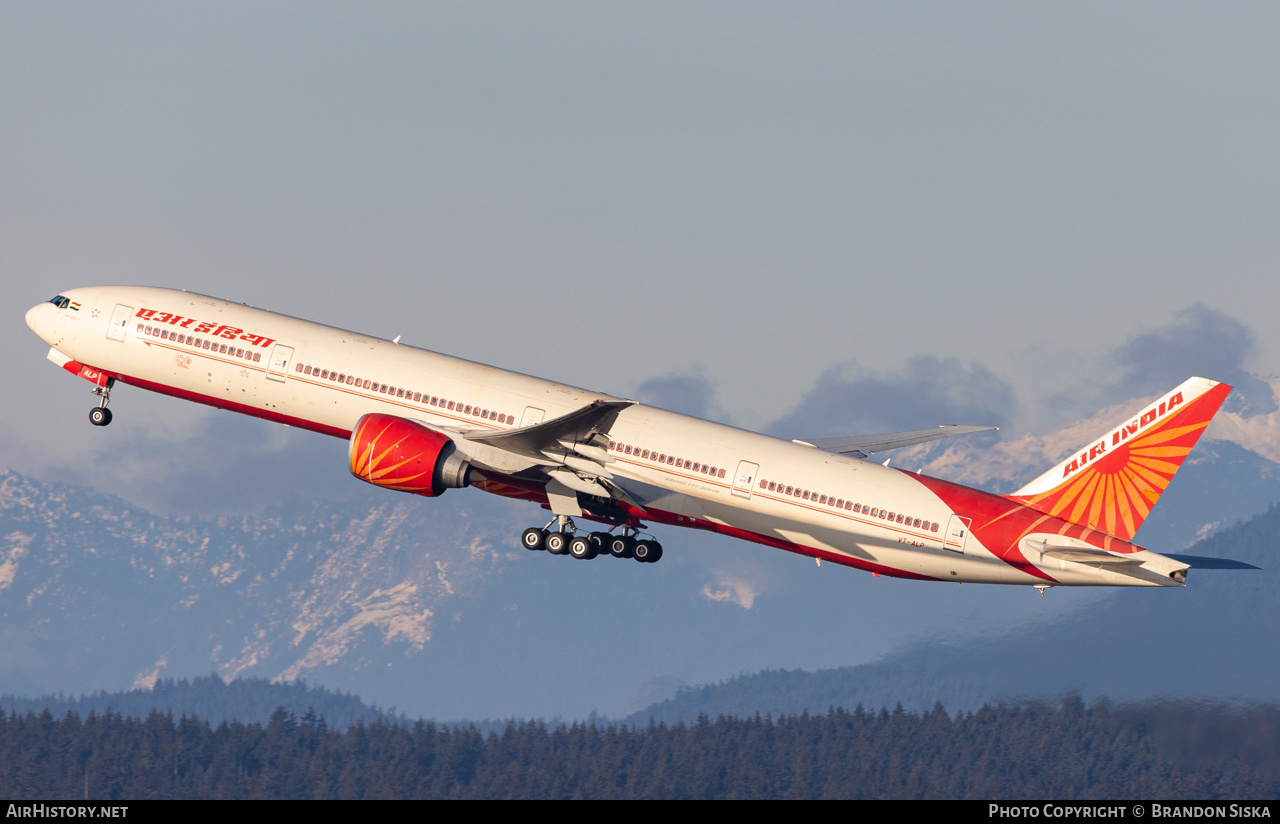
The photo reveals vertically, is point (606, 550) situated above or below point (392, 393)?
below

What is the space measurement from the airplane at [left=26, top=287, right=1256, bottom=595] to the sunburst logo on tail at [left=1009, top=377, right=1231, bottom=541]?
5 centimetres

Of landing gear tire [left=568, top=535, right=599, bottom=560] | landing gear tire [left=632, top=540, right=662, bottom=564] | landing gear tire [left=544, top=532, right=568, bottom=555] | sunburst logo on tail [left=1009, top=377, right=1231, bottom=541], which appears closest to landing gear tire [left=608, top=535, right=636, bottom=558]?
landing gear tire [left=632, top=540, right=662, bottom=564]

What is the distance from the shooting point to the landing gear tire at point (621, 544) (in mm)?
61312

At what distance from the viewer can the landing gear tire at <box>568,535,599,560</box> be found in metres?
60.1

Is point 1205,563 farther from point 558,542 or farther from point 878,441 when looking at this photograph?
point 558,542

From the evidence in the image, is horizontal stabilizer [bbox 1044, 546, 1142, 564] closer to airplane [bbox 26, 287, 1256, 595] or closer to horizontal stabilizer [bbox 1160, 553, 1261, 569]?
airplane [bbox 26, 287, 1256, 595]

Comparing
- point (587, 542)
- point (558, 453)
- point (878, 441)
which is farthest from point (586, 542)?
point (878, 441)

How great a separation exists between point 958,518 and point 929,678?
7632 centimetres

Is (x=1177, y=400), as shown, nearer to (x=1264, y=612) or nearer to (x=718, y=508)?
(x=718, y=508)

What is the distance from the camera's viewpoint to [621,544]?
6128 centimetres

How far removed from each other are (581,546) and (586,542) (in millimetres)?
316

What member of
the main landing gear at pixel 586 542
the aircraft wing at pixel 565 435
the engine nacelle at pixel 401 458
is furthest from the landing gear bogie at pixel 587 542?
the engine nacelle at pixel 401 458
